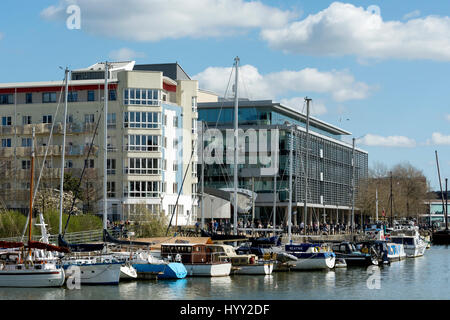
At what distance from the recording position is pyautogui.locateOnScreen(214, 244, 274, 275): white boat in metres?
55.5

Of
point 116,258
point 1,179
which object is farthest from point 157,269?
point 1,179

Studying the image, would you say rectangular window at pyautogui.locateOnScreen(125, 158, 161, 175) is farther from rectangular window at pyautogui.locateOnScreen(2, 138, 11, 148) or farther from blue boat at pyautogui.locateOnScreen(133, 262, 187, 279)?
blue boat at pyautogui.locateOnScreen(133, 262, 187, 279)

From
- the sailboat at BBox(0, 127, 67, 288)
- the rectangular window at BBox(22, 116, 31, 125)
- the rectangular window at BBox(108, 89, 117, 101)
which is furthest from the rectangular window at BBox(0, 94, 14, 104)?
the sailboat at BBox(0, 127, 67, 288)

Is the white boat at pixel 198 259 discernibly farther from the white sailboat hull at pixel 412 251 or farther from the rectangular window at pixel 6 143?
the rectangular window at pixel 6 143

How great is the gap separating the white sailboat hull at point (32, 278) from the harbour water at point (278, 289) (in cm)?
59

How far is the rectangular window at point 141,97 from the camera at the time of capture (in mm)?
90875

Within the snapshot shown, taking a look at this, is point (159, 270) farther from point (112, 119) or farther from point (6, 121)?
point (6, 121)

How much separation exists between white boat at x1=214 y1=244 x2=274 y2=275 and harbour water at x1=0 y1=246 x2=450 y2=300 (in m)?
0.71

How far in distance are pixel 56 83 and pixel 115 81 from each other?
819cm

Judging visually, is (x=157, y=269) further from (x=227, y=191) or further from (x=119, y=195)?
(x=227, y=191)

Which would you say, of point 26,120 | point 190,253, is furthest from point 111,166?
point 190,253

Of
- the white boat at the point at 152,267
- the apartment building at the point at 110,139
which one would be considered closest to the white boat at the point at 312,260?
the white boat at the point at 152,267

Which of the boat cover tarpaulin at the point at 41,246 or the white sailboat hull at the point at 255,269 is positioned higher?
the boat cover tarpaulin at the point at 41,246

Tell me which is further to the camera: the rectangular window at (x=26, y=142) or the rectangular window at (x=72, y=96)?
the rectangular window at (x=26, y=142)
